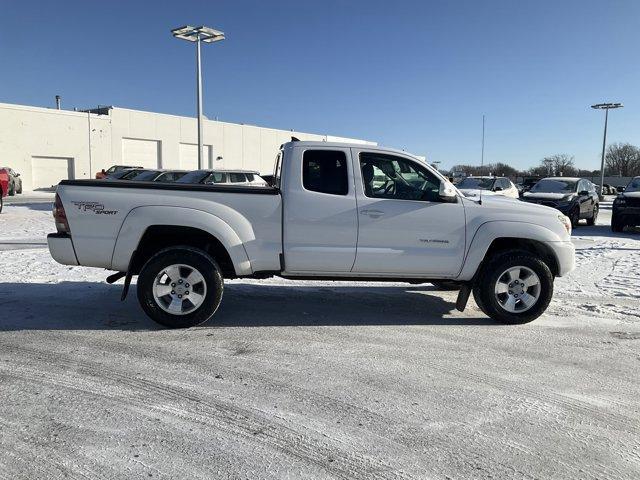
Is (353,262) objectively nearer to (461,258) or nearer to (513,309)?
(461,258)

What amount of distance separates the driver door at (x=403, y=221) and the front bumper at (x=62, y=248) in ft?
9.77

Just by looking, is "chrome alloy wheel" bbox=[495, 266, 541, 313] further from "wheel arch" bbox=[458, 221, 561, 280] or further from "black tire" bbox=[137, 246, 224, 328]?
"black tire" bbox=[137, 246, 224, 328]

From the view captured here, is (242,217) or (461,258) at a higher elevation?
(242,217)

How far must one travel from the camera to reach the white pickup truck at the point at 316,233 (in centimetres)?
554

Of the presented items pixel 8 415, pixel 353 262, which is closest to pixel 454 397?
pixel 353 262

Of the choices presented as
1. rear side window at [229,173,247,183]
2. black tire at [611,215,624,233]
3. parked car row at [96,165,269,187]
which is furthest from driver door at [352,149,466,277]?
rear side window at [229,173,247,183]

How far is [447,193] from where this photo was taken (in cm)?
583

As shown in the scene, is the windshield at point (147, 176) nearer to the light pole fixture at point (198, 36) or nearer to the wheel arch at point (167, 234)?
the light pole fixture at point (198, 36)

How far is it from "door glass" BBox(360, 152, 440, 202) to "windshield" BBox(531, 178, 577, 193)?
13270mm

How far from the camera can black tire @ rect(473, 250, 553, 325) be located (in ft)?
19.7

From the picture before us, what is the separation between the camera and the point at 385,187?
19.4ft

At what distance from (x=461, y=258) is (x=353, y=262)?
122cm

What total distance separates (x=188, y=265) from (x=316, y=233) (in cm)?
138

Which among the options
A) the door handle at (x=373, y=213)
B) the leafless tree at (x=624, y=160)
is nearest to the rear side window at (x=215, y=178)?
the door handle at (x=373, y=213)
